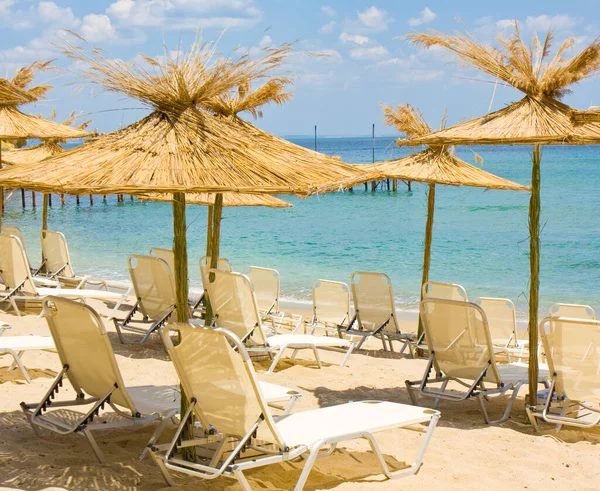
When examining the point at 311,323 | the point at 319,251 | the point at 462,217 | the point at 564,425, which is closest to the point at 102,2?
the point at 462,217

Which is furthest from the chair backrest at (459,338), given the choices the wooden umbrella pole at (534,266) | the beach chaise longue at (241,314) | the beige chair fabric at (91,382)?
the beige chair fabric at (91,382)

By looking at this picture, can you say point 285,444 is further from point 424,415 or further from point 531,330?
point 531,330

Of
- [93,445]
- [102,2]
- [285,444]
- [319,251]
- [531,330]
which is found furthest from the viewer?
[102,2]

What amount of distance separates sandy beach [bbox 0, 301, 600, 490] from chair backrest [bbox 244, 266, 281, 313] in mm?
2578

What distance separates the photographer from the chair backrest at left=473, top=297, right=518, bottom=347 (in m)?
7.76

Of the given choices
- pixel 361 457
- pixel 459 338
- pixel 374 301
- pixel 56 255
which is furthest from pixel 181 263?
pixel 56 255

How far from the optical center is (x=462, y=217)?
108 ft

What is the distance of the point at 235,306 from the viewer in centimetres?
650

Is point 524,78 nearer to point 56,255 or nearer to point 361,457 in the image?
point 361,457

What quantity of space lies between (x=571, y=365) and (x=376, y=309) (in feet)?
10.6

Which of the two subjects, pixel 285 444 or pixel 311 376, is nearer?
pixel 285 444

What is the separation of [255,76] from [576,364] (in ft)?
8.38

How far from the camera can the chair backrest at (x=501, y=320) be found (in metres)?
7.76

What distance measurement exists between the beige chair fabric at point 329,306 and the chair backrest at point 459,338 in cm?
297
